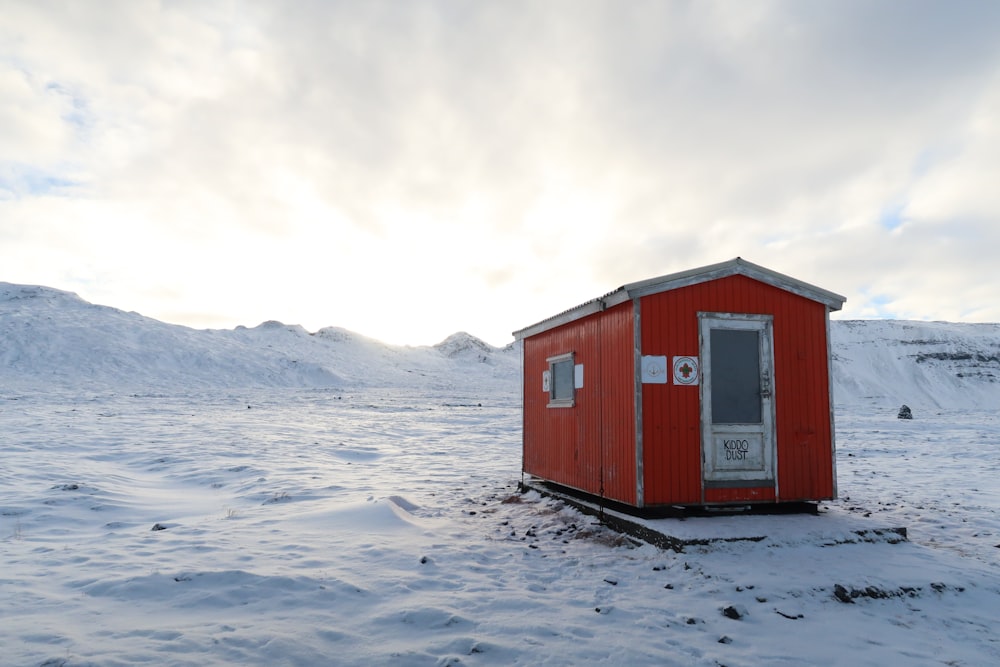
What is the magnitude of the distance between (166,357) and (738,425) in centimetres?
5902

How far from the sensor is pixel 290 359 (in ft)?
216

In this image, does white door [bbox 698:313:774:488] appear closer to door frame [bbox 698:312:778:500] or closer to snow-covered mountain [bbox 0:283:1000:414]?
door frame [bbox 698:312:778:500]

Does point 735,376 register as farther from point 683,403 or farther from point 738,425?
point 683,403

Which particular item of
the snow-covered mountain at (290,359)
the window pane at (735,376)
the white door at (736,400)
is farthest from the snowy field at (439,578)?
the snow-covered mountain at (290,359)

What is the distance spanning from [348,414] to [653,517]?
26639mm

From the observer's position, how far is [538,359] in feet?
42.8

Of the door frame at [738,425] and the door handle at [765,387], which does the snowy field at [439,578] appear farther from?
the door handle at [765,387]

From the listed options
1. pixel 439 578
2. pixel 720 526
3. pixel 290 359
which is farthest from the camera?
pixel 290 359

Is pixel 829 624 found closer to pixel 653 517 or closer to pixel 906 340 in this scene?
pixel 653 517

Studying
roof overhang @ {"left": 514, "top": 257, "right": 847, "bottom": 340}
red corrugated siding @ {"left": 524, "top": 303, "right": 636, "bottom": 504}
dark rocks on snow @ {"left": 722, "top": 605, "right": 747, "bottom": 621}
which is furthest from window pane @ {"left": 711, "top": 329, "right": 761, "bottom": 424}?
dark rocks on snow @ {"left": 722, "top": 605, "right": 747, "bottom": 621}

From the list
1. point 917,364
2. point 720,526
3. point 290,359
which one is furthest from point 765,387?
point 917,364

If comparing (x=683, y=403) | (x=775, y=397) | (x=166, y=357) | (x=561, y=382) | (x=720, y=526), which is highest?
(x=166, y=357)

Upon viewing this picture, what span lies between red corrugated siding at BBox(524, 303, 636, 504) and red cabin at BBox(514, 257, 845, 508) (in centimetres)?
3

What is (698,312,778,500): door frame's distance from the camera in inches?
354
